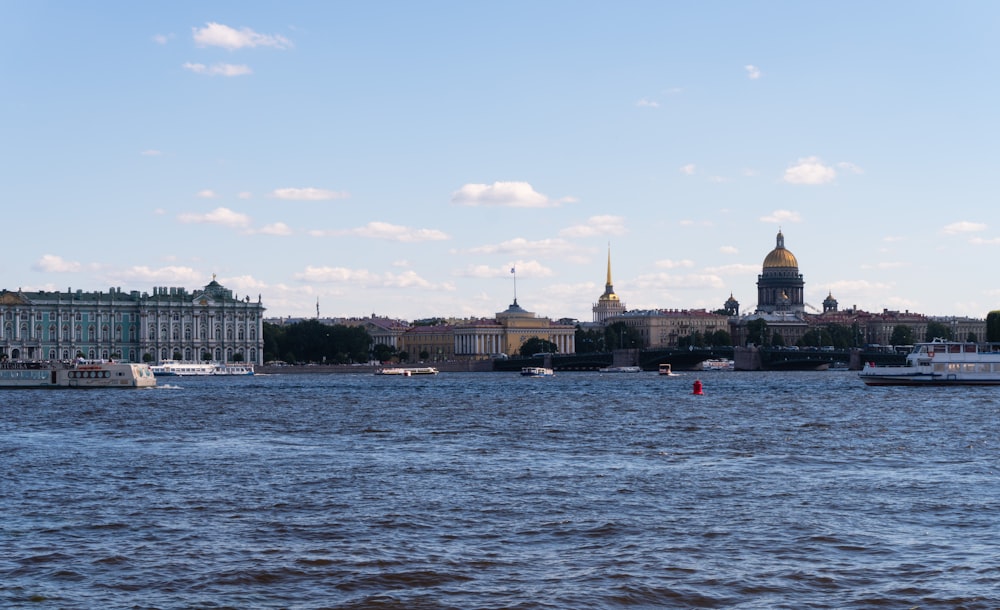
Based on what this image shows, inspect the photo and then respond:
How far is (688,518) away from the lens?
59.7 ft

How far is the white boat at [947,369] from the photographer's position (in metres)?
68.6

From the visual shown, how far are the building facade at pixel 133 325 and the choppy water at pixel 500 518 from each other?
97115 mm

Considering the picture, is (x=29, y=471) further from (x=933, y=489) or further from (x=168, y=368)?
(x=168, y=368)

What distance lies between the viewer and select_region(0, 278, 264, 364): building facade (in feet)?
420

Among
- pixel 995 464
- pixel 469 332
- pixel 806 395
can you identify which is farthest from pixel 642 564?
pixel 469 332

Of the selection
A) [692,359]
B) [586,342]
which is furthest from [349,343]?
[586,342]

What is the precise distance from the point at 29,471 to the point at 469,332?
156 metres

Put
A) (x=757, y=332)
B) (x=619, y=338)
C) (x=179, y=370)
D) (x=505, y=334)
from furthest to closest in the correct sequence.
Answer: (x=757, y=332) < (x=619, y=338) < (x=505, y=334) < (x=179, y=370)

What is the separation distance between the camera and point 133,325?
13500 cm

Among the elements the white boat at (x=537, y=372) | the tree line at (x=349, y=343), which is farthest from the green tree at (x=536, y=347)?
the white boat at (x=537, y=372)

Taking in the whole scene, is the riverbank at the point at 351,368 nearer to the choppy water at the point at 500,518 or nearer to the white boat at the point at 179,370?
the white boat at the point at 179,370

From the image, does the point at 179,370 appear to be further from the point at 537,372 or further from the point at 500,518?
the point at 500,518

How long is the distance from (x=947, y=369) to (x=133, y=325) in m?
85.7

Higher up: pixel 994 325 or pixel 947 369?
pixel 994 325
